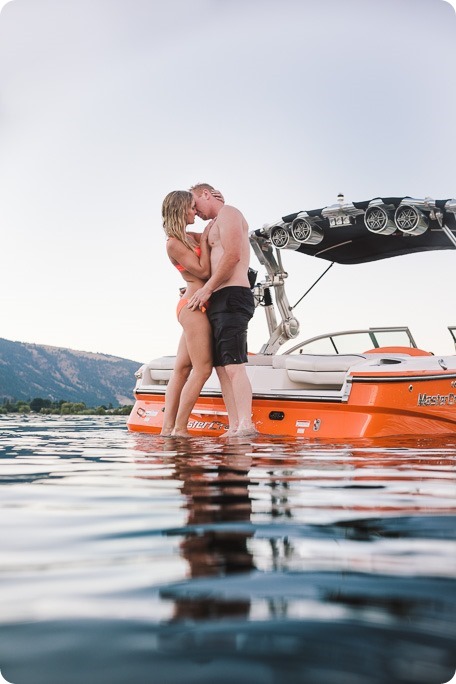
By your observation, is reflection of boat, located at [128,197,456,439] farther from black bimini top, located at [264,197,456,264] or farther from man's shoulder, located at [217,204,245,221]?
man's shoulder, located at [217,204,245,221]

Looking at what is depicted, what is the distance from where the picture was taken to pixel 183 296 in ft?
18.5

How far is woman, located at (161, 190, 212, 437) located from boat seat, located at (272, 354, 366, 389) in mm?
662

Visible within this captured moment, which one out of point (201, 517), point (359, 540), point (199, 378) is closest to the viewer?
Result: point (359, 540)

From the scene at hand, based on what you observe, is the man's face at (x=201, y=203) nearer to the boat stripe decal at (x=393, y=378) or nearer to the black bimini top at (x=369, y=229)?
the black bimini top at (x=369, y=229)

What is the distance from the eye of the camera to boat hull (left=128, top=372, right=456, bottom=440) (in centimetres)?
530

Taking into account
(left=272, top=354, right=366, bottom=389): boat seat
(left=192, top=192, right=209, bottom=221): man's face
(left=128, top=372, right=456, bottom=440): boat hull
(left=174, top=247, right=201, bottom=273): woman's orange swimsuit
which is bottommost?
(left=128, top=372, right=456, bottom=440): boat hull

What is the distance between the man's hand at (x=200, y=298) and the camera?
5.34 m

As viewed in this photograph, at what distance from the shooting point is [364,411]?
5289 mm

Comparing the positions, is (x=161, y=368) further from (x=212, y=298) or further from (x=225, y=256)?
(x=225, y=256)

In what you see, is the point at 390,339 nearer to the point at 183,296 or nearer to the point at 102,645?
the point at 183,296

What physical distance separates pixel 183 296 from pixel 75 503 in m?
3.69

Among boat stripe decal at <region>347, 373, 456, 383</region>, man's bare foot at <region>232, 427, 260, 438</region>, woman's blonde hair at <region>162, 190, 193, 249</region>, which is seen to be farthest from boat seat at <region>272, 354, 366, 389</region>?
woman's blonde hair at <region>162, 190, 193, 249</region>

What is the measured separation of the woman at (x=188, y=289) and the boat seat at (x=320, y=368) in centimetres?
66

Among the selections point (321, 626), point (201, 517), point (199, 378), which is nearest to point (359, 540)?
point (201, 517)
